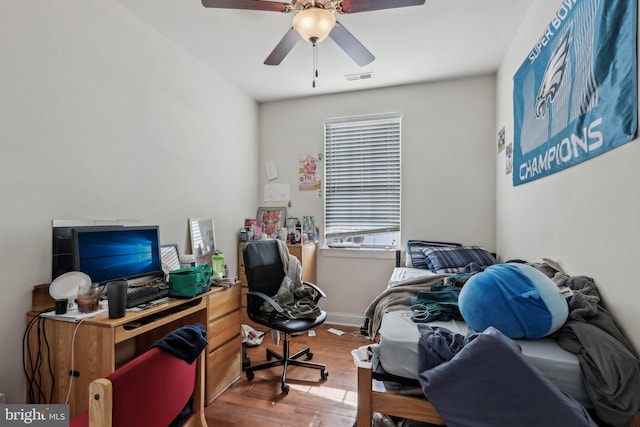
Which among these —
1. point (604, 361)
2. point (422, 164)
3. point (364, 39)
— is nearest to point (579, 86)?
point (604, 361)

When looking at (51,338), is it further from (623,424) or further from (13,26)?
(623,424)

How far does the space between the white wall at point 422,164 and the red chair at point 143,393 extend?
256 cm

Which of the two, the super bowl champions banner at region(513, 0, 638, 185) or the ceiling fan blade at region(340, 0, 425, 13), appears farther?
the ceiling fan blade at region(340, 0, 425, 13)

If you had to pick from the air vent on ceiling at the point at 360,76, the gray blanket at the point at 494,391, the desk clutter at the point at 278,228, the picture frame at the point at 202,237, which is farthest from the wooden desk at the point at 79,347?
the air vent on ceiling at the point at 360,76

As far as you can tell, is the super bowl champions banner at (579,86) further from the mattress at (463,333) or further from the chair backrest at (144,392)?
the chair backrest at (144,392)

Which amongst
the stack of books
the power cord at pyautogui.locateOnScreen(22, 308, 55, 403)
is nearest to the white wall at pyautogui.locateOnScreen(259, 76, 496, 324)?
the stack of books

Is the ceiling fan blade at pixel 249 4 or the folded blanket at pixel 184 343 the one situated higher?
the ceiling fan blade at pixel 249 4

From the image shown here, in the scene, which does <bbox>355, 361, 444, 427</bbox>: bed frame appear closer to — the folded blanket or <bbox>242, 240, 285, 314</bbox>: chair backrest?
the folded blanket

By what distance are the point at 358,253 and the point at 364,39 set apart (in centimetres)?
218

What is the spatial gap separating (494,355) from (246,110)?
3.49 meters

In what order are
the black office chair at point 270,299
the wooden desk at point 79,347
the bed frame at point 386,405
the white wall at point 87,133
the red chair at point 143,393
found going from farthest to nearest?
the black office chair at point 270,299
the white wall at point 87,133
the wooden desk at point 79,347
the bed frame at point 386,405
the red chair at point 143,393

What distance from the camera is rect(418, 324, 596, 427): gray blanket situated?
0.90 meters

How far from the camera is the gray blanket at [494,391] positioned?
902mm

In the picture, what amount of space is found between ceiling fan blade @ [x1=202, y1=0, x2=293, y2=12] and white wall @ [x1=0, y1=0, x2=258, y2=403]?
0.90m
